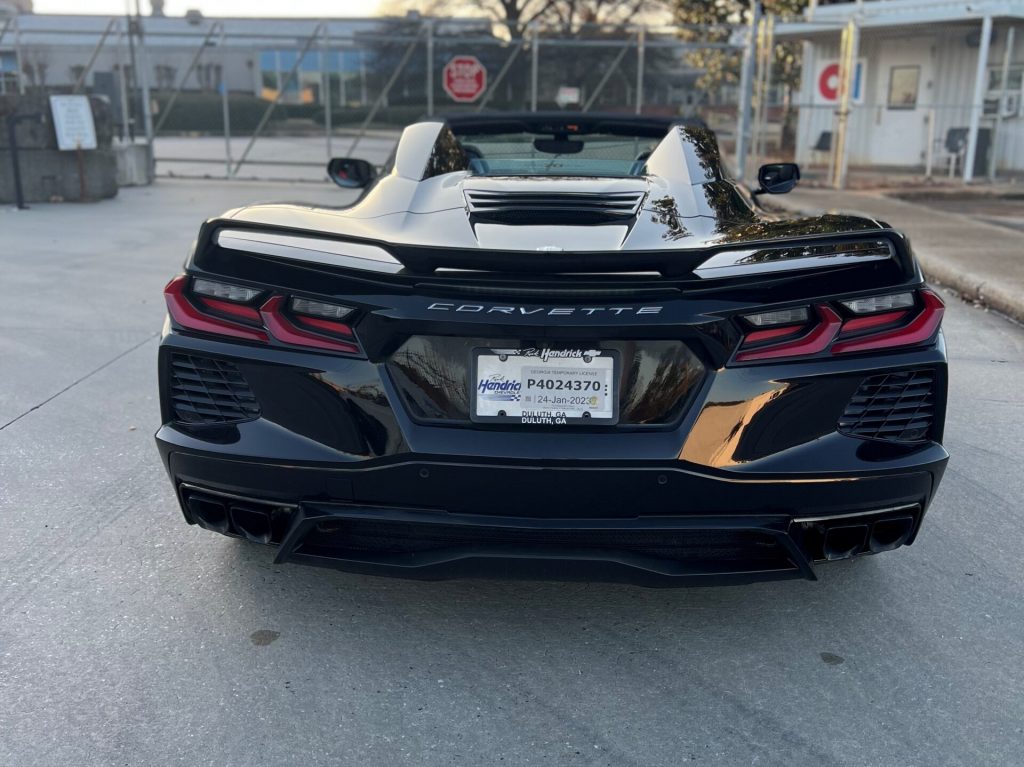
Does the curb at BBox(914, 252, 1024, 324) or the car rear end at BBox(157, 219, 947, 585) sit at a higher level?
the car rear end at BBox(157, 219, 947, 585)

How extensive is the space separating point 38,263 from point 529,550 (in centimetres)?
827

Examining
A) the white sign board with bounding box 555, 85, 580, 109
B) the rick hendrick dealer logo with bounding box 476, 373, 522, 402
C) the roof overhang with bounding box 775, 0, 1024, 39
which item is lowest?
the rick hendrick dealer logo with bounding box 476, 373, 522, 402

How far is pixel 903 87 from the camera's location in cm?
2191

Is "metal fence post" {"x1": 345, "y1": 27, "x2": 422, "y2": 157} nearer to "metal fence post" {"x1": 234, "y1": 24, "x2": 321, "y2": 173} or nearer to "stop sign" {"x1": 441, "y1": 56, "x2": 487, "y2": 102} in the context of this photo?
"stop sign" {"x1": 441, "y1": 56, "x2": 487, "y2": 102}

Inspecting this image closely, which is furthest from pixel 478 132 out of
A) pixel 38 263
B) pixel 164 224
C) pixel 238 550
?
pixel 164 224

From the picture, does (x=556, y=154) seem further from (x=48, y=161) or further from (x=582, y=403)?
(x=48, y=161)

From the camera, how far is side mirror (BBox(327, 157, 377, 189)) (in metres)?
4.88

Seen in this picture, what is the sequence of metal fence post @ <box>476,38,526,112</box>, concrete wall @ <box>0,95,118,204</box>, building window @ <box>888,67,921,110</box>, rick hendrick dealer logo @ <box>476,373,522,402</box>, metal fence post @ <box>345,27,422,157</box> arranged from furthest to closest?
1. building window @ <box>888,67,921,110</box>
2. metal fence post @ <box>345,27,422,157</box>
3. metal fence post @ <box>476,38,526,112</box>
4. concrete wall @ <box>0,95,118,204</box>
5. rick hendrick dealer logo @ <box>476,373,522,402</box>

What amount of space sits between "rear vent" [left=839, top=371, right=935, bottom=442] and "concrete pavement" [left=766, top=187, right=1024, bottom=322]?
5423mm

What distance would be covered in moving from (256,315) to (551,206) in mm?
995

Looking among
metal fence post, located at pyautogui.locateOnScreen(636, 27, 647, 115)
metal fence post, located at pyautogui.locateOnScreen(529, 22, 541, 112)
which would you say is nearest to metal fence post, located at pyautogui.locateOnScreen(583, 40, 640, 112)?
metal fence post, located at pyautogui.locateOnScreen(636, 27, 647, 115)

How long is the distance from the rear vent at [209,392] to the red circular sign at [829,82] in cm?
2076

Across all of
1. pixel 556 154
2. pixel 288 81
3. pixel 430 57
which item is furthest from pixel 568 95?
pixel 556 154

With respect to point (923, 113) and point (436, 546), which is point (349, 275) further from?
point (923, 113)
